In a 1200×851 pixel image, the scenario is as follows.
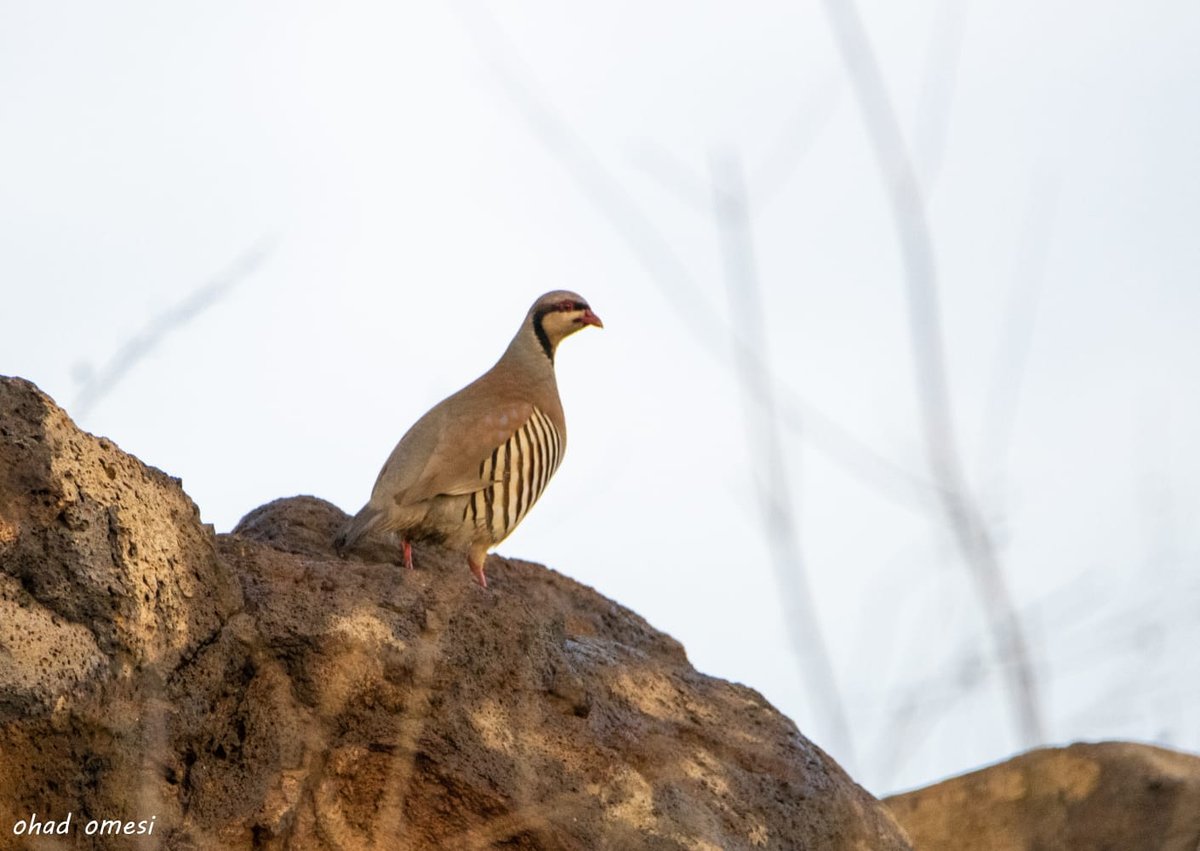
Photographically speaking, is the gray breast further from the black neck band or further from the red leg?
the black neck band

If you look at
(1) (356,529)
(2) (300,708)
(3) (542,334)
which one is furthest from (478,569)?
(2) (300,708)

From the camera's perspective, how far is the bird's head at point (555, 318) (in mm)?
9055

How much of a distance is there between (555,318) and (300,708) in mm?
4467

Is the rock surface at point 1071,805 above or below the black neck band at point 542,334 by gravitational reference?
below

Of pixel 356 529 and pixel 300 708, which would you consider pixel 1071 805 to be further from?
pixel 300 708

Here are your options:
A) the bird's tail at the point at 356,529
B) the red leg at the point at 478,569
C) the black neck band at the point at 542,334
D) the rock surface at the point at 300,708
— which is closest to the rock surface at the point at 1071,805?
the rock surface at the point at 300,708

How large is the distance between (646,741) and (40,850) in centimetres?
207

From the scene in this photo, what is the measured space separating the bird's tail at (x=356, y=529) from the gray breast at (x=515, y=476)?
713 mm

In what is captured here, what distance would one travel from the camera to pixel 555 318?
9.09 m

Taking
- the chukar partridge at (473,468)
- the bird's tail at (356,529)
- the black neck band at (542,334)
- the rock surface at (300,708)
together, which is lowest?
the rock surface at (300,708)

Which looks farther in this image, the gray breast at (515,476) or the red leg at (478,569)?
the gray breast at (515,476)

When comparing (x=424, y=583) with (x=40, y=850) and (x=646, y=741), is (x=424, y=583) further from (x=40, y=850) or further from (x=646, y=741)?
(x=40, y=850)

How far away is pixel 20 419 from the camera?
4.43 metres

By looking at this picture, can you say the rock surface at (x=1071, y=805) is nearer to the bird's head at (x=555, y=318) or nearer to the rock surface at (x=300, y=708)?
the rock surface at (x=300, y=708)
